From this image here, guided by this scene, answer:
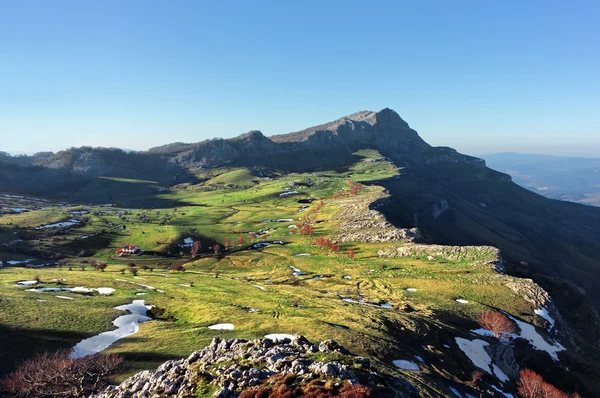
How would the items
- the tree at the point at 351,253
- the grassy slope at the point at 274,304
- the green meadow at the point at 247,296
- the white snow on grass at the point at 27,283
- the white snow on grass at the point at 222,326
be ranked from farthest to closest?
the tree at the point at 351,253, the white snow on grass at the point at 27,283, the white snow on grass at the point at 222,326, the green meadow at the point at 247,296, the grassy slope at the point at 274,304

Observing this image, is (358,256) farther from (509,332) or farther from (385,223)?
(509,332)

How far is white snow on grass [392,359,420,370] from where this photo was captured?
129 feet

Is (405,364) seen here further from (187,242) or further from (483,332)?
(187,242)

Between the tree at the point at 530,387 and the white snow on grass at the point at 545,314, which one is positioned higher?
the tree at the point at 530,387

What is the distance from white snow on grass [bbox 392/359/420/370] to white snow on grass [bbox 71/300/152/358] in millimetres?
37697

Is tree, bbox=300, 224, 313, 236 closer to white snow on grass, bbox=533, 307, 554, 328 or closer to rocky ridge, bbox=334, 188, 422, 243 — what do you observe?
rocky ridge, bbox=334, 188, 422, 243

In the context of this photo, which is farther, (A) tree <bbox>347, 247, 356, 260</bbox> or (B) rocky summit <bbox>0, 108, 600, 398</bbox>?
(A) tree <bbox>347, 247, 356, 260</bbox>

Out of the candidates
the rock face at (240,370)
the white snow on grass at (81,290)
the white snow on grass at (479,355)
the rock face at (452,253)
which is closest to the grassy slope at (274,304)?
the white snow on grass at (479,355)

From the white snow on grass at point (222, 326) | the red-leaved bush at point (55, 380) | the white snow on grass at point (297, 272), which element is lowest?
the white snow on grass at point (297, 272)

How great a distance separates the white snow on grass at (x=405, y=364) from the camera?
39.4 metres

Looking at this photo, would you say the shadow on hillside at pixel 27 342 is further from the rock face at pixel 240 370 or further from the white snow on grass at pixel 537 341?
the white snow on grass at pixel 537 341

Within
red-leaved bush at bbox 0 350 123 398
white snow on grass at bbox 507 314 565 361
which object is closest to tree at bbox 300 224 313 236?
white snow on grass at bbox 507 314 565 361

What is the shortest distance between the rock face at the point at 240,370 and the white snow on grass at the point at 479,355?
37581 mm

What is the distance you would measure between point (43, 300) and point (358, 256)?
114 m
